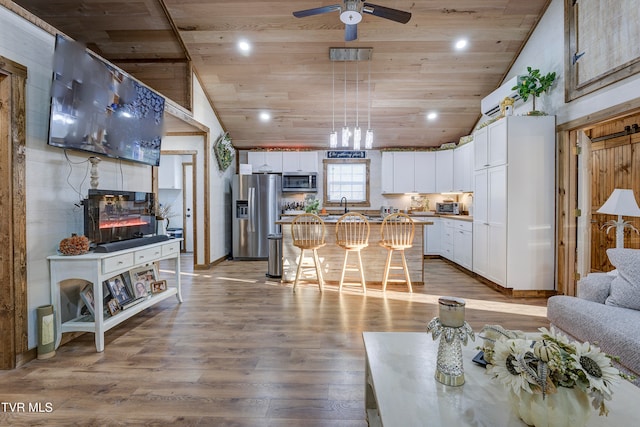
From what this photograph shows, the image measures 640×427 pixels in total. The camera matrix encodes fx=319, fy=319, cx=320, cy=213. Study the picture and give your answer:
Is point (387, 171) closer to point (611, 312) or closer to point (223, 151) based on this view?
point (223, 151)

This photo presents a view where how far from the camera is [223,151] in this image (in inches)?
240

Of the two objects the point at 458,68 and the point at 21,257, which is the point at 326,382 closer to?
the point at 21,257

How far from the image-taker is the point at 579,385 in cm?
91

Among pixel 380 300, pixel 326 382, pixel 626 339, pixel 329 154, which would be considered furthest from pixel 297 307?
pixel 329 154

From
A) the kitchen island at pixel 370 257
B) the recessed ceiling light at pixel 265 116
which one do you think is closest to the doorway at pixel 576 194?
the kitchen island at pixel 370 257

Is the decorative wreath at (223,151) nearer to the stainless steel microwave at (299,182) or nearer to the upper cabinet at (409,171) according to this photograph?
the stainless steel microwave at (299,182)

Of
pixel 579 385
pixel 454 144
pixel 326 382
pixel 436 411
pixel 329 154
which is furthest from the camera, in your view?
pixel 329 154

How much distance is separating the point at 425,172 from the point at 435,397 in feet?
19.9

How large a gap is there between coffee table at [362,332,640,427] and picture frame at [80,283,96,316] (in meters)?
2.37

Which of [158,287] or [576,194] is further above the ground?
[576,194]

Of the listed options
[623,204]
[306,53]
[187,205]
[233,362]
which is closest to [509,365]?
[233,362]

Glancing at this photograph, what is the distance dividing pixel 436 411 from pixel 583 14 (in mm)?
4491

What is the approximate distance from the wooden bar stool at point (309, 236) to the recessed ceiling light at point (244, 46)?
2599 mm

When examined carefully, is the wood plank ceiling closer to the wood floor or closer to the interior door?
the interior door
